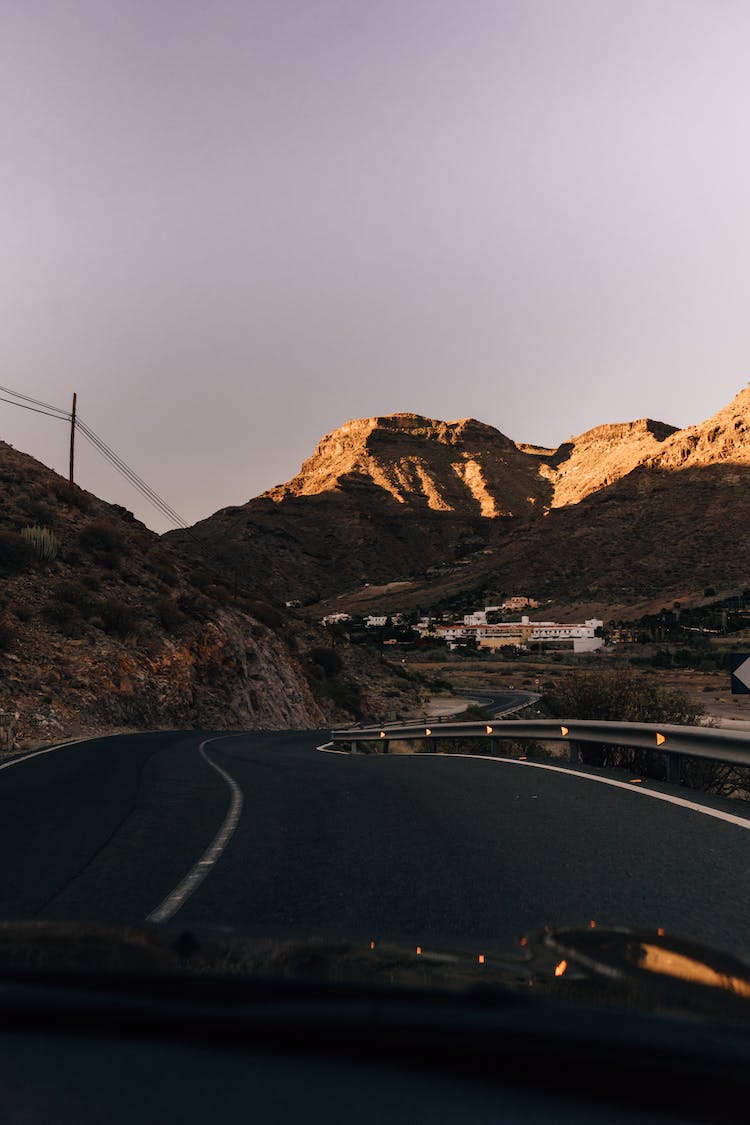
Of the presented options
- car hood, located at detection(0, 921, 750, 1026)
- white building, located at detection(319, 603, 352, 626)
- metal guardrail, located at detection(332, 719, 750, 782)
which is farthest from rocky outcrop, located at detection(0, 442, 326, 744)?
white building, located at detection(319, 603, 352, 626)

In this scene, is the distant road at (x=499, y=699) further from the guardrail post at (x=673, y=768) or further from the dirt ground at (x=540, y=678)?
the guardrail post at (x=673, y=768)

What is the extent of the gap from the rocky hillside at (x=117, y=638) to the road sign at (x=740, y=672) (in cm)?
1915

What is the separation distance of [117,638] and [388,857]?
29775mm

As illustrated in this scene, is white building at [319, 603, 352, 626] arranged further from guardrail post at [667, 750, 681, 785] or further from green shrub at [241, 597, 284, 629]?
guardrail post at [667, 750, 681, 785]

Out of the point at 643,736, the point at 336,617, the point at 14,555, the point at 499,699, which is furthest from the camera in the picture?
the point at 336,617

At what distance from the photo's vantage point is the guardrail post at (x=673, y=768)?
1047 centimetres

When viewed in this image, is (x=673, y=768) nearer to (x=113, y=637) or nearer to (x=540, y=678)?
(x=113, y=637)

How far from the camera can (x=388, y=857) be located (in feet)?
22.0

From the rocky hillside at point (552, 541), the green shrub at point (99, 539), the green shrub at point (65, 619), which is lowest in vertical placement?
the green shrub at point (65, 619)

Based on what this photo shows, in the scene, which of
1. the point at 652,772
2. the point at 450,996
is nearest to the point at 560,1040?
the point at 450,996

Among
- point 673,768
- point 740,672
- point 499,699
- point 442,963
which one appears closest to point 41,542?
point 740,672

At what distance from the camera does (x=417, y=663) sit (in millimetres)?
96500

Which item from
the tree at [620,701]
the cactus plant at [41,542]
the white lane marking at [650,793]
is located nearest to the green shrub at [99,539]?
the cactus plant at [41,542]

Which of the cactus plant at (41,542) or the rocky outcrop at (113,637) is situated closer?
the rocky outcrop at (113,637)
